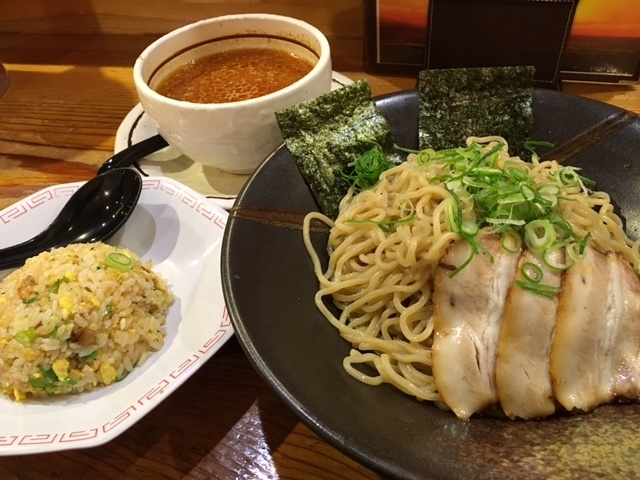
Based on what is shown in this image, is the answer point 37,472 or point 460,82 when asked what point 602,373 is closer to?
point 460,82

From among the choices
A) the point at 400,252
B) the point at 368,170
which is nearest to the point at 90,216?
the point at 368,170

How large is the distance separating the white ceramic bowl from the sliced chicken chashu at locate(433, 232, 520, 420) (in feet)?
3.00

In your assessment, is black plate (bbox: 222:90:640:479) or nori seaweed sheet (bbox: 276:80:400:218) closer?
black plate (bbox: 222:90:640:479)

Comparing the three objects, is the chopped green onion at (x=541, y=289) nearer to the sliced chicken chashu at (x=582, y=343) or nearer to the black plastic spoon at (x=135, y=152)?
the sliced chicken chashu at (x=582, y=343)

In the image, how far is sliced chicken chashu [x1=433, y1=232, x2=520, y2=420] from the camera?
1414mm

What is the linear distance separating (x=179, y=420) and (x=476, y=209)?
1.13 metres

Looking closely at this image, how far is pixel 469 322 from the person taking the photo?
4.90 ft

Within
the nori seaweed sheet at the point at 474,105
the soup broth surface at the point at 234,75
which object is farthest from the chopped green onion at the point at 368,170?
the soup broth surface at the point at 234,75

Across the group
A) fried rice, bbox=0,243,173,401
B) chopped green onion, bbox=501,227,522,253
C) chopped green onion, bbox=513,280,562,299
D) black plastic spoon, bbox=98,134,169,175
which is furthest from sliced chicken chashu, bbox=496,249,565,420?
black plastic spoon, bbox=98,134,169,175

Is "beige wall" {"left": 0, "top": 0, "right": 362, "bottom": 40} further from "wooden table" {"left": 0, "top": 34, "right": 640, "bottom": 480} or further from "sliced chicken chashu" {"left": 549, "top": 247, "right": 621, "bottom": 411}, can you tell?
"sliced chicken chashu" {"left": 549, "top": 247, "right": 621, "bottom": 411}

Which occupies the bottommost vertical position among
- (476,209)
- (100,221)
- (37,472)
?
(37,472)

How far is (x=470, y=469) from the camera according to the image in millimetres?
1168

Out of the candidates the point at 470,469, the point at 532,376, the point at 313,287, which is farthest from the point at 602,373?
the point at 313,287

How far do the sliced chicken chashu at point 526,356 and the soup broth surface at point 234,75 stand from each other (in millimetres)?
1365
